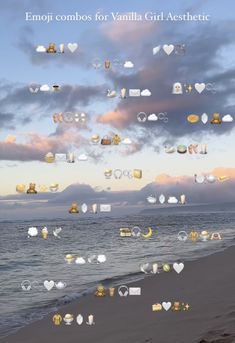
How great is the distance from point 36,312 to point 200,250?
17.9m

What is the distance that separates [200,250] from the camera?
31.8 meters

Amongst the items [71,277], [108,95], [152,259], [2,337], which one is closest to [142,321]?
[2,337]

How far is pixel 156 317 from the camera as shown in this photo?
445 inches

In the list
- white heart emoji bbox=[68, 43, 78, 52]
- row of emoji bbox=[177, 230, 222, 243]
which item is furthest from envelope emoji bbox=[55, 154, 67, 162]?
row of emoji bbox=[177, 230, 222, 243]

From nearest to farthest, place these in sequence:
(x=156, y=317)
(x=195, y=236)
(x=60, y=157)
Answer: (x=60, y=157)
(x=195, y=236)
(x=156, y=317)

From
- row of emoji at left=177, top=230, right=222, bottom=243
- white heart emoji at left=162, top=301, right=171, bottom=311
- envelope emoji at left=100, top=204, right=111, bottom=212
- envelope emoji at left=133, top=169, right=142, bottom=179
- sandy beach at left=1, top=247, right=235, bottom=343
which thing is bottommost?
sandy beach at left=1, top=247, right=235, bottom=343

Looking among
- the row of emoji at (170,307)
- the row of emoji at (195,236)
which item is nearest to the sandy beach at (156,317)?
the row of emoji at (170,307)

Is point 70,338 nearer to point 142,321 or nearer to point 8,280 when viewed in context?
point 142,321

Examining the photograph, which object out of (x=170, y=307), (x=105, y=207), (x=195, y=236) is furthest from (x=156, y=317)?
(x=105, y=207)

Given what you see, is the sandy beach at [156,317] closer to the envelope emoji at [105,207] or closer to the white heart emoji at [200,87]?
the envelope emoji at [105,207]

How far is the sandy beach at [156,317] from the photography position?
9.30 metres

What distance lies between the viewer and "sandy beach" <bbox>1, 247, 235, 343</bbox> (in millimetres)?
9297

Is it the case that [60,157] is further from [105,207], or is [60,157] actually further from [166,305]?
[166,305]

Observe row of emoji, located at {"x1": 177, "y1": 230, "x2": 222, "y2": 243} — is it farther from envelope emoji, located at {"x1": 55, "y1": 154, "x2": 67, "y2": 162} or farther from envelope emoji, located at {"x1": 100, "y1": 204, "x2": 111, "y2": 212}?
envelope emoji, located at {"x1": 55, "y1": 154, "x2": 67, "y2": 162}
